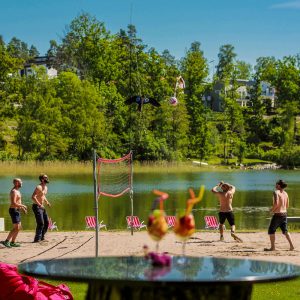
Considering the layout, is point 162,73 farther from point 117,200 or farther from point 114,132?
point 117,200

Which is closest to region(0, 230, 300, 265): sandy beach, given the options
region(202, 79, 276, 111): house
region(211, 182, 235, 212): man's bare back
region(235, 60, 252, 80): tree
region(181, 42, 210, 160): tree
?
region(211, 182, 235, 212): man's bare back

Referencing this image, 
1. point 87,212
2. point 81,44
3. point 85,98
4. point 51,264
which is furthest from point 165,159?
point 51,264

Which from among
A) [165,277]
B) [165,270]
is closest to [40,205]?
[165,270]

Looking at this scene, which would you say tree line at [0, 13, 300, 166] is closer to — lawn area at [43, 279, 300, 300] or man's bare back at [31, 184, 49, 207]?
man's bare back at [31, 184, 49, 207]

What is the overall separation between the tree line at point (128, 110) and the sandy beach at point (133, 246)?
52.4 metres

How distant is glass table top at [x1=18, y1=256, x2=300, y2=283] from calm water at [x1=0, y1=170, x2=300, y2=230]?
2050 cm

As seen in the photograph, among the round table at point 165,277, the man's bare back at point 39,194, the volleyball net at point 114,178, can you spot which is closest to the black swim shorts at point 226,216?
the man's bare back at point 39,194

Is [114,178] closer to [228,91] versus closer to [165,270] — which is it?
[165,270]

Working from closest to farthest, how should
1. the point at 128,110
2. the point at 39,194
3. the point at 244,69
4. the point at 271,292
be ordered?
the point at 271,292
the point at 39,194
the point at 128,110
the point at 244,69

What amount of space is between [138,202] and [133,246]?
68.2 feet

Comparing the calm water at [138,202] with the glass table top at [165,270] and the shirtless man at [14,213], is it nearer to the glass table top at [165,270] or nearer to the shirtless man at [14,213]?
the shirtless man at [14,213]

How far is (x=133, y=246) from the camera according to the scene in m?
19.6

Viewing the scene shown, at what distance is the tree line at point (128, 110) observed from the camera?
7556cm

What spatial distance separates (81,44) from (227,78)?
2402 centimetres
